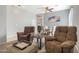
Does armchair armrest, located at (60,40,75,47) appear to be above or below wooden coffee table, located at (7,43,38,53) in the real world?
above

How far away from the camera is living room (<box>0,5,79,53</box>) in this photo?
6.23 ft

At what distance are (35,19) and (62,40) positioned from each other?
0.60 metres

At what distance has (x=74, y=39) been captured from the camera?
192cm

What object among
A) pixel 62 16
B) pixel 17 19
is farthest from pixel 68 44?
pixel 17 19

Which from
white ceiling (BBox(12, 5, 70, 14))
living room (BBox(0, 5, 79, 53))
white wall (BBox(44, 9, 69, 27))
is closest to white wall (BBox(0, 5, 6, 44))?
living room (BBox(0, 5, 79, 53))

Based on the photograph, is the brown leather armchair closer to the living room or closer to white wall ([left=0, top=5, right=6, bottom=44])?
the living room

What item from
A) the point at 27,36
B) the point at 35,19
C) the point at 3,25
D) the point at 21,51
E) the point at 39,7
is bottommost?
the point at 21,51

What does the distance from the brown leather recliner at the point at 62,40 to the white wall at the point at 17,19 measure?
1.42 feet

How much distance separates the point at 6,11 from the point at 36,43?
0.75 metres

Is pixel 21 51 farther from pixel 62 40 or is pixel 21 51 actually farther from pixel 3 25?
pixel 62 40

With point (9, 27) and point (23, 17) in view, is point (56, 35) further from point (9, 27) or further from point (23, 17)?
point (9, 27)

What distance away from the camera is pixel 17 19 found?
1.97 metres

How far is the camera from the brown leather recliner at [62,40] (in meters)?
1.90

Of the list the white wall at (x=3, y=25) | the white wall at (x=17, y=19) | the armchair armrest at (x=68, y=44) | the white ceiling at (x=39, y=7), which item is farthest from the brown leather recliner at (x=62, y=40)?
the white wall at (x=3, y=25)
